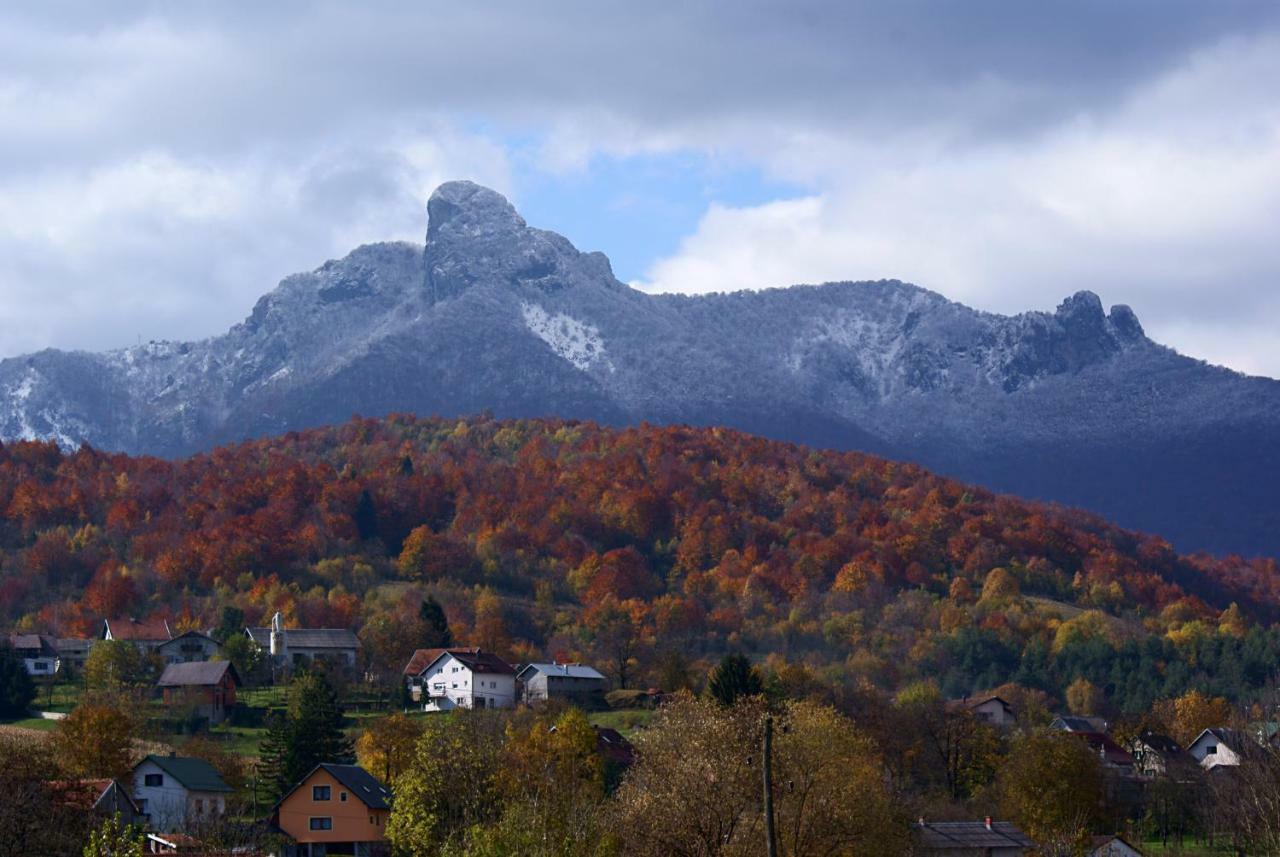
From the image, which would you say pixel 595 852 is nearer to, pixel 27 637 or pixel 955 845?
pixel 955 845

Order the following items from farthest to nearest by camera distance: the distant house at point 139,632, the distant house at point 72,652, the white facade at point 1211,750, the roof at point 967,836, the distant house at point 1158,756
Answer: the distant house at point 139,632 < the distant house at point 72,652 < the white facade at point 1211,750 < the distant house at point 1158,756 < the roof at point 967,836

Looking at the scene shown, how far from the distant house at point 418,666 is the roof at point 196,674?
37.1ft

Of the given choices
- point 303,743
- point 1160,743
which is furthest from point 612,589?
point 303,743

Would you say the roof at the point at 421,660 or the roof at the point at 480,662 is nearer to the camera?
the roof at the point at 480,662

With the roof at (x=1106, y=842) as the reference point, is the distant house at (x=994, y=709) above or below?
above

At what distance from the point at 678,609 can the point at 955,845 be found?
93703 millimetres

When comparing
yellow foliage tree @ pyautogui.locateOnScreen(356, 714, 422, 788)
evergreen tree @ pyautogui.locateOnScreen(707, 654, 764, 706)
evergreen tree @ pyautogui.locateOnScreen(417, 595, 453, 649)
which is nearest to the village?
yellow foliage tree @ pyautogui.locateOnScreen(356, 714, 422, 788)

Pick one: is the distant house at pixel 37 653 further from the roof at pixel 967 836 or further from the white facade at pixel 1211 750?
the white facade at pixel 1211 750

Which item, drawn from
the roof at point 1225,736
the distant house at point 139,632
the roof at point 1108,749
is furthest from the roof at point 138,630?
the roof at point 1225,736

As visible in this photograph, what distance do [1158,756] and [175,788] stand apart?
56303mm

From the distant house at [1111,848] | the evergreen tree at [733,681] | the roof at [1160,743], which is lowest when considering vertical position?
the distant house at [1111,848]

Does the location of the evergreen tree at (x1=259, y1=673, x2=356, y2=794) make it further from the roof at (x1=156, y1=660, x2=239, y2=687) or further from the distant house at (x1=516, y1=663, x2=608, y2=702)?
the distant house at (x1=516, y1=663, x2=608, y2=702)

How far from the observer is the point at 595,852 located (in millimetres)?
52812

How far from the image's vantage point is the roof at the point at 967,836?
7212 centimetres
